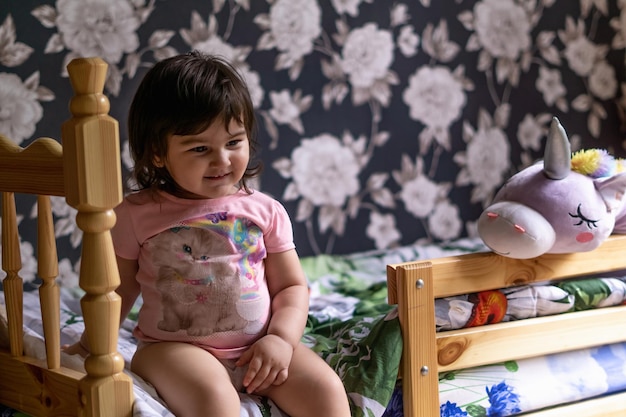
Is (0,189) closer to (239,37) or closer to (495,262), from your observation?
(495,262)

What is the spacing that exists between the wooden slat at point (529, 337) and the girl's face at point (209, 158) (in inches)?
18.3

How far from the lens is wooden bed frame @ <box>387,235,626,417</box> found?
1.38m

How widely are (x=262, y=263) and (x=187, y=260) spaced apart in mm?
147

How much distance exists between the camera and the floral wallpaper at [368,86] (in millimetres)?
2141

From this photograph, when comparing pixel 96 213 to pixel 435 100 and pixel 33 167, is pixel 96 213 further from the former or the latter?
pixel 435 100

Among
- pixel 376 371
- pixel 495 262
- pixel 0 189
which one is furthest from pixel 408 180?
pixel 0 189

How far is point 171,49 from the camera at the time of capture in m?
2.24

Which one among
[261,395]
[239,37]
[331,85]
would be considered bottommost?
[261,395]

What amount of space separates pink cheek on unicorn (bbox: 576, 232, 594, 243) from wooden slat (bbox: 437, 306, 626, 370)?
156 mm

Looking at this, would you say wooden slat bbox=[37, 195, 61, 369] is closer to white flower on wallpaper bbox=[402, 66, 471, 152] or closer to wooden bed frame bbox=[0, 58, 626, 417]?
wooden bed frame bbox=[0, 58, 626, 417]

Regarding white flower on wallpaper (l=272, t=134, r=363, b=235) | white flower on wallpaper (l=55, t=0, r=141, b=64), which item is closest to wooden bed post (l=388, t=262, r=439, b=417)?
white flower on wallpaper (l=272, t=134, r=363, b=235)

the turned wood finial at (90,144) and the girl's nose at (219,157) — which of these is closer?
the turned wood finial at (90,144)

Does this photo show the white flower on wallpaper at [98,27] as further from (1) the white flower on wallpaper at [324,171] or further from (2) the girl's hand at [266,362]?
(2) the girl's hand at [266,362]

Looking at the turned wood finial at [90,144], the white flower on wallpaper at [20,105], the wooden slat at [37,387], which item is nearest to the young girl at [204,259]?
the wooden slat at [37,387]
